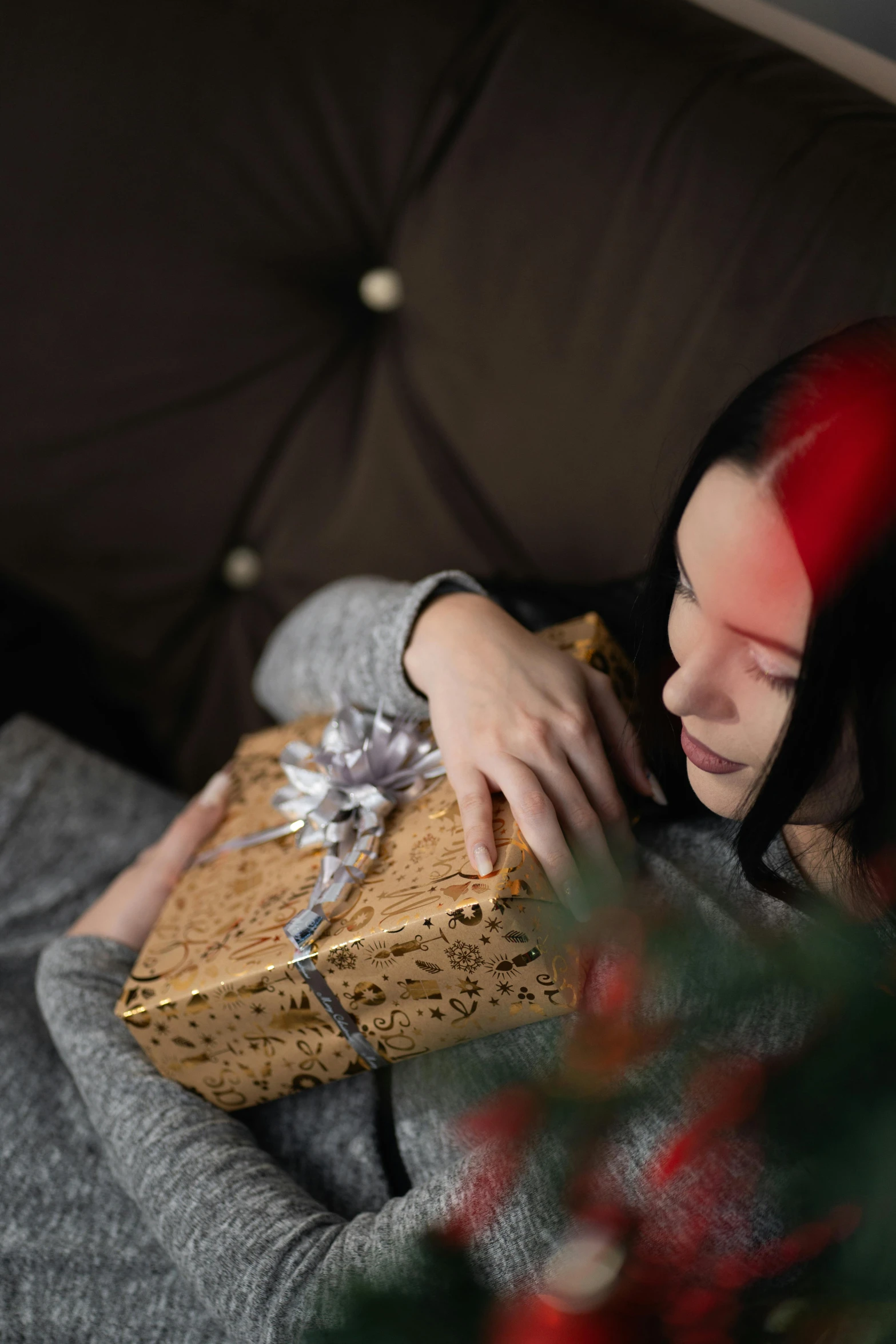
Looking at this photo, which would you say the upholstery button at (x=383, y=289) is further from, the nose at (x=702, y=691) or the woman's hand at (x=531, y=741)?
the nose at (x=702, y=691)

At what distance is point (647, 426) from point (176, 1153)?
559 mm

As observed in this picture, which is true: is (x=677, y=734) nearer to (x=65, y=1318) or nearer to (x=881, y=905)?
(x=881, y=905)

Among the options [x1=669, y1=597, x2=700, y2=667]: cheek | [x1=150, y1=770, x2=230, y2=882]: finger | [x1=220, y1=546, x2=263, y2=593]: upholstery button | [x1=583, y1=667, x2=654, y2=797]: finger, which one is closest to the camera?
[x1=669, y1=597, x2=700, y2=667]: cheek

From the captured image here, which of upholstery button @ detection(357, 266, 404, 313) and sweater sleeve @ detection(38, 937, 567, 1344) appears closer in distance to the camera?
sweater sleeve @ detection(38, 937, 567, 1344)

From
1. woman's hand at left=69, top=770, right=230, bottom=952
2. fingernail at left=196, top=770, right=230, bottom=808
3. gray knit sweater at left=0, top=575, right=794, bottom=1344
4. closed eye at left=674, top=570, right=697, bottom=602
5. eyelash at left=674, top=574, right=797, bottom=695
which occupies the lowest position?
gray knit sweater at left=0, top=575, right=794, bottom=1344

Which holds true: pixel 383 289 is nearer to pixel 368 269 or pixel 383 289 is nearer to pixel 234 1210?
pixel 368 269

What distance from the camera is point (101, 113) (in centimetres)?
75

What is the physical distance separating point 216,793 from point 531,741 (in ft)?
1.03

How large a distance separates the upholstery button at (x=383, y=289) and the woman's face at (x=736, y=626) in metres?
0.46

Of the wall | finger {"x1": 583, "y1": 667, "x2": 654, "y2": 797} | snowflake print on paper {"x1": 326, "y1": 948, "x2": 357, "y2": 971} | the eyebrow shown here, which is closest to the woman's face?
the eyebrow

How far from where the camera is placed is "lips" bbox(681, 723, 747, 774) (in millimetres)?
428

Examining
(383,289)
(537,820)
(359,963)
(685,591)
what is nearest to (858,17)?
(383,289)

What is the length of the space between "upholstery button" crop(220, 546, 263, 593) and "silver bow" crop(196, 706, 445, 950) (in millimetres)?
312

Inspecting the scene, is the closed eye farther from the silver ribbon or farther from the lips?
the silver ribbon
